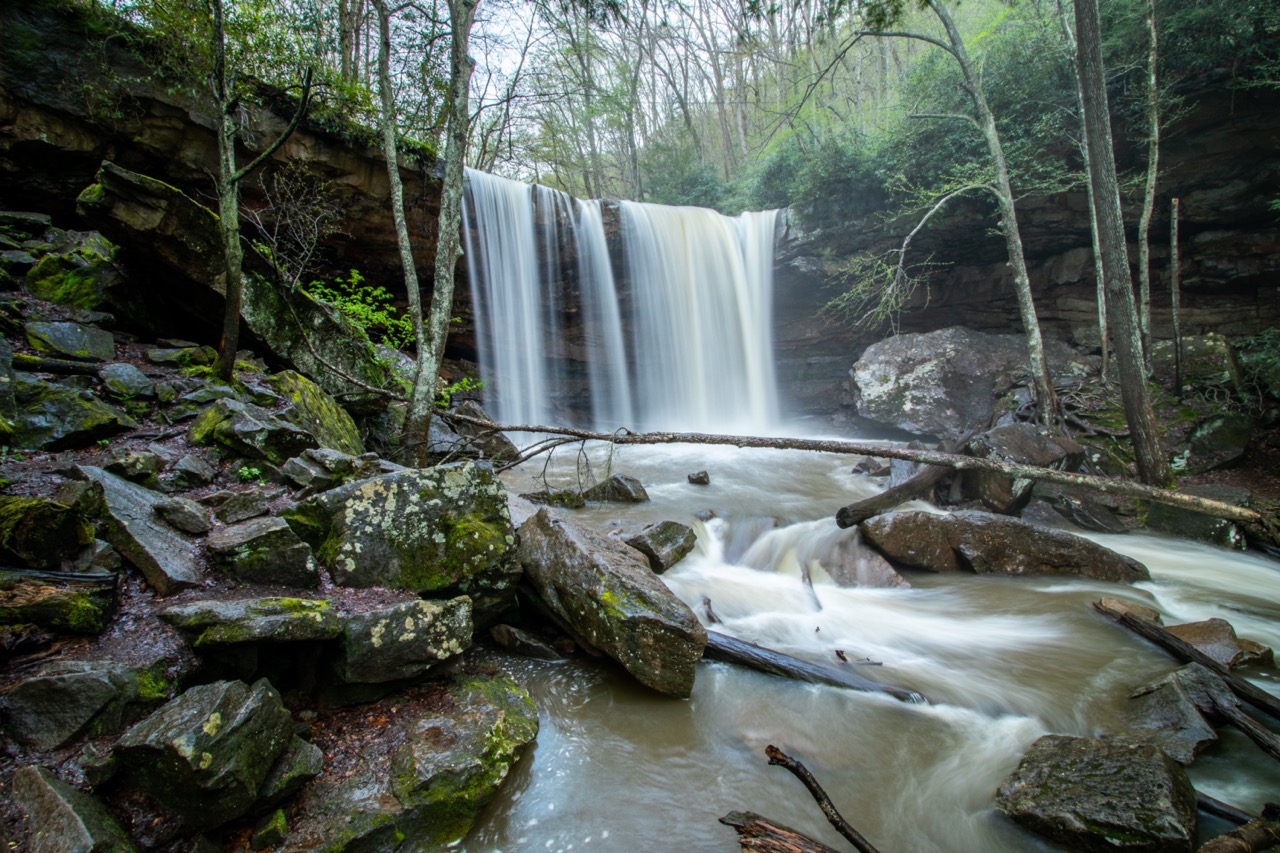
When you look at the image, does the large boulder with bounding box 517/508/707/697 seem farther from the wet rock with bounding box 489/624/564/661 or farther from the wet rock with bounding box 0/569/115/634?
the wet rock with bounding box 0/569/115/634

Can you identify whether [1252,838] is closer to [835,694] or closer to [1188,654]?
[835,694]

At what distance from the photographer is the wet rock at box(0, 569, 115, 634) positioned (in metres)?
2.07

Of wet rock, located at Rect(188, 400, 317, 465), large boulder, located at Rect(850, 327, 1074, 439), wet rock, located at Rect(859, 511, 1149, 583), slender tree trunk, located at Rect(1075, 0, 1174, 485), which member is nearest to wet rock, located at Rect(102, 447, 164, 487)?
wet rock, located at Rect(188, 400, 317, 465)

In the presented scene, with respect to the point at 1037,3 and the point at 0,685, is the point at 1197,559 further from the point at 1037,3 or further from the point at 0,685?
the point at 1037,3

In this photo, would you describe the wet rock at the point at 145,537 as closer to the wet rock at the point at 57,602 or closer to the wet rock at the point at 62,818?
the wet rock at the point at 57,602

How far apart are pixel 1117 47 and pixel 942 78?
3.11m

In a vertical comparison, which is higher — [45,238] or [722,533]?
[45,238]

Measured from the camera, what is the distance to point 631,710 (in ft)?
10.3

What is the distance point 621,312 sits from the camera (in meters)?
14.8

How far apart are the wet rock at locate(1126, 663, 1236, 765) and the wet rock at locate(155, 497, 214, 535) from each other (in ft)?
17.6

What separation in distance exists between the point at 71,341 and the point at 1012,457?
33.7ft

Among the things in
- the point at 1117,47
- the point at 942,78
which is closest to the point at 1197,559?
the point at 1117,47

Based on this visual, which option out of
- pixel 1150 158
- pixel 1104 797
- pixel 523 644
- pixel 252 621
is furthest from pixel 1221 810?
pixel 1150 158

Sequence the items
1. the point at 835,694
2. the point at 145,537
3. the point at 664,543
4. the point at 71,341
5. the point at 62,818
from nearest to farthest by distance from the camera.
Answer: the point at 62,818, the point at 145,537, the point at 835,694, the point at 71,341, the point at 664,543
